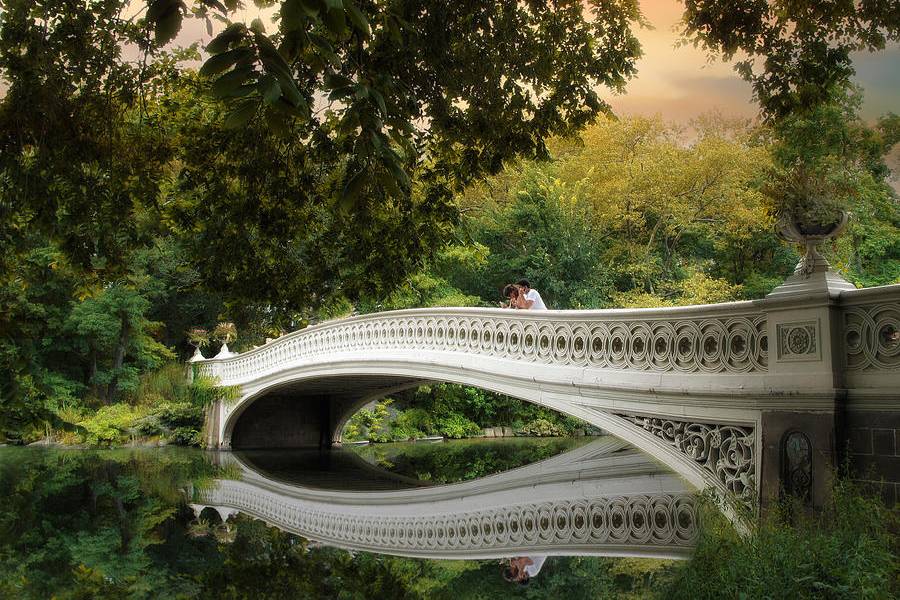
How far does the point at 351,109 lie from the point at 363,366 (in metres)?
12.5

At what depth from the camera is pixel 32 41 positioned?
5594 mm

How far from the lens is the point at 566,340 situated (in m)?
9.61

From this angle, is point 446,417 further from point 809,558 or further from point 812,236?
point 809,558

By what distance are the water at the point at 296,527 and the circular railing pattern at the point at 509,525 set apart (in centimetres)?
4

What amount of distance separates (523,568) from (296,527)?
131 inches

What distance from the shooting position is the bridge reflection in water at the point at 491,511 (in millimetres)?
7898

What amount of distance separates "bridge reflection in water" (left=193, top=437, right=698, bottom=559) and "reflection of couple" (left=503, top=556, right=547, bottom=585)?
246mm

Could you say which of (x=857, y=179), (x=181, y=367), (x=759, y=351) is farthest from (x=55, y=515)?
(x=857, y=179)

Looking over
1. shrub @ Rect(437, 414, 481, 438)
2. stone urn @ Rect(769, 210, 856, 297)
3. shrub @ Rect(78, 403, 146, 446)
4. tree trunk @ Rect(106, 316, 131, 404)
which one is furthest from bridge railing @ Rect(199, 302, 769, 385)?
tree trunk @ Rect(106, 316, 131, 404)

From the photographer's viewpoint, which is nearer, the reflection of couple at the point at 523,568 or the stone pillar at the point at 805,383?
the stone pillar at the point at 805,383

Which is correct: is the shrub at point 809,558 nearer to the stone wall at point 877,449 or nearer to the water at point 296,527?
the stone wall at point 877,449

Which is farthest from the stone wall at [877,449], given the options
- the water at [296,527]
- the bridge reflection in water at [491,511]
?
the bridge reflection in water at [491,511]

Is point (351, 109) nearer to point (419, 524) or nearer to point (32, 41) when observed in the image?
point (32, 41)

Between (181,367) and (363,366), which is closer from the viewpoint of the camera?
(363,366)
